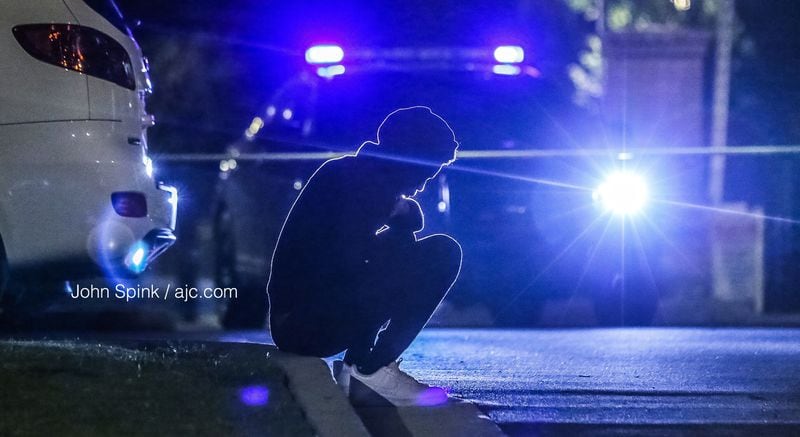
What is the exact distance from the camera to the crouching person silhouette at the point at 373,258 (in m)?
5.89

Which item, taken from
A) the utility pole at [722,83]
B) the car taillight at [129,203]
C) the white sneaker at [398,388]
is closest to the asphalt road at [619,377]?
the white sneaker at [398,388]

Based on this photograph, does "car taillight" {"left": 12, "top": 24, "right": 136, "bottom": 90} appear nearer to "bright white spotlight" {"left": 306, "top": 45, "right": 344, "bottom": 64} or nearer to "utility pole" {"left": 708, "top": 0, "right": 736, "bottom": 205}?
"bright white spotlight" {"left": 306, "top": 45, "right": 344, "bottom": 64}

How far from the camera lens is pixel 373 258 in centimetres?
597

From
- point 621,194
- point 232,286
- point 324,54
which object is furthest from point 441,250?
point 232,286

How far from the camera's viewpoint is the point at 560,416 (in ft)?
20.1

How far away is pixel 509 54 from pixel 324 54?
148 centimetres

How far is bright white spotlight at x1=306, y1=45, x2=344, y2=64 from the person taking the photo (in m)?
11.1

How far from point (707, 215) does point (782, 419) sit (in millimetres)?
6558

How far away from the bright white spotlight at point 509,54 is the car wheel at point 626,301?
1937 millimetres

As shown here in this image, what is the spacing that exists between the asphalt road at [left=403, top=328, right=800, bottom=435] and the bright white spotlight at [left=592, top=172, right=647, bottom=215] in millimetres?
988

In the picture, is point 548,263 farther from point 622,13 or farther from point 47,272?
point 622,13

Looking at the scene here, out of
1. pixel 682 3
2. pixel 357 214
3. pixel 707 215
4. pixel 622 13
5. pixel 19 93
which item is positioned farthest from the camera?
pixel 622 13

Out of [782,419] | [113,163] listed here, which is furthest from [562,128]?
[782,419]

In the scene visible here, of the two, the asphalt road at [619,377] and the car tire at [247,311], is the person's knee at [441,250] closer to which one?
the asphalt road at [619,377]
